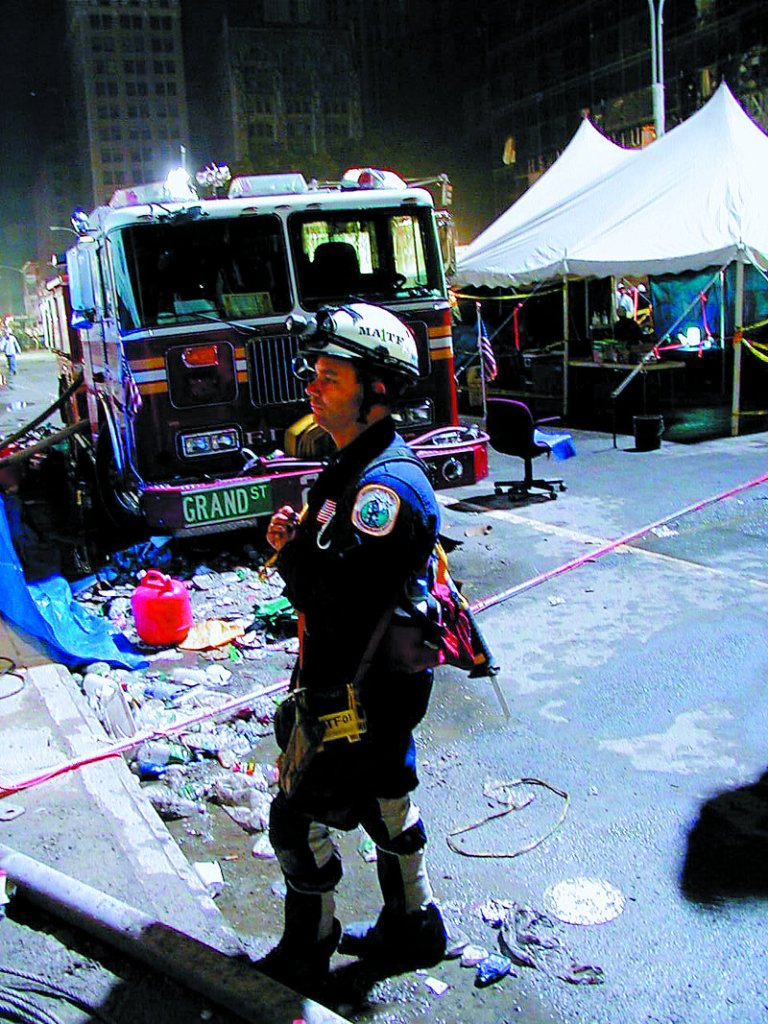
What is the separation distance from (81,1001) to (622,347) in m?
14.2

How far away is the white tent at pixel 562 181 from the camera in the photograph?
18219 millimetres

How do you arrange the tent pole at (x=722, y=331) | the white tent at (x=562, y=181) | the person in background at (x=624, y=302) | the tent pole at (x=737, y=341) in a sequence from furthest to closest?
the person in background at (x=624, y=302) < the white tent at (x=562, y=181) < the tent pole at (x=722, y=331) < the tent pole at (x=737, y=341)

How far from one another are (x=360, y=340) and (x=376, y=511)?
547 millimetres

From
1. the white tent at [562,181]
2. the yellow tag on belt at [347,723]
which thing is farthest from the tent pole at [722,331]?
the yellow tag on belt at [347,723]

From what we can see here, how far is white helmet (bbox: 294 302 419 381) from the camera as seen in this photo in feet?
9.50

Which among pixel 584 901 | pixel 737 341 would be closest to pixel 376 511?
pixel 584 901

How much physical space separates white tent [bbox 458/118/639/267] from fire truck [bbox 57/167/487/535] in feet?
31.4

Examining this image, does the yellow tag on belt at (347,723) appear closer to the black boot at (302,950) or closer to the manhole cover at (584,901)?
the black boot at (302,950)

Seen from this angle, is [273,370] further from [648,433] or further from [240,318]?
[648,433]

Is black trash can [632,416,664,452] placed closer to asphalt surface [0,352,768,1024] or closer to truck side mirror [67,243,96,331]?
asphalt surface [0,352,768,1024]

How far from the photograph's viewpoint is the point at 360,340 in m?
2.89

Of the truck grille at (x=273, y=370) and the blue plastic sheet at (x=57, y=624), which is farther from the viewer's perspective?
the truck grille at (x=273, y=370)

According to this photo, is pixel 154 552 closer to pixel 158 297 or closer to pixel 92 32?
pixel 158 297

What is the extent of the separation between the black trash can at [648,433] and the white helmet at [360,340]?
1029cm
